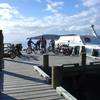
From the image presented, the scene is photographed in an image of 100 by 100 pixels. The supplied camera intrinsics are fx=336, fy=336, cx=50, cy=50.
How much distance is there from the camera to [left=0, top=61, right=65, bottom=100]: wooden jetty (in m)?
13.2

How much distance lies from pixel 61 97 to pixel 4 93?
7.63 ft

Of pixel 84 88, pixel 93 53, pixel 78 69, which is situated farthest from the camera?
pixel 93 53

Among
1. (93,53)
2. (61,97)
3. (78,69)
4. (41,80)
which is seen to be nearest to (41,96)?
(61,97)

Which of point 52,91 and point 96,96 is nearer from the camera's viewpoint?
point 52,91

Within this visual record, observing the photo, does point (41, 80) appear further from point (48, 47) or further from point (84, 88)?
point (48, 47)

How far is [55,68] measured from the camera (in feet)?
47.4

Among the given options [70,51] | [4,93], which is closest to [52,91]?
[4,93]

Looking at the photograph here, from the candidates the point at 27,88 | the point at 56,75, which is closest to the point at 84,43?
the point at 56,75

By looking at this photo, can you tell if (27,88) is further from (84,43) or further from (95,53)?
(84,43)

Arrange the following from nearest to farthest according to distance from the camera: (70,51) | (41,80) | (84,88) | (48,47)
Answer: (41,80) → (84,88) → (70,51) → (48,47)

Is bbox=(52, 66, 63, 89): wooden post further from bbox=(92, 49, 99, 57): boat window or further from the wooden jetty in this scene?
bbox=(92, 49, 99, 57): boat window

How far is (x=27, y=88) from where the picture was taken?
48.1ft

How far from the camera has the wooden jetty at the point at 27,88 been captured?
1319 centimetres

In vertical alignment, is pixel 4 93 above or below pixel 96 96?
above
